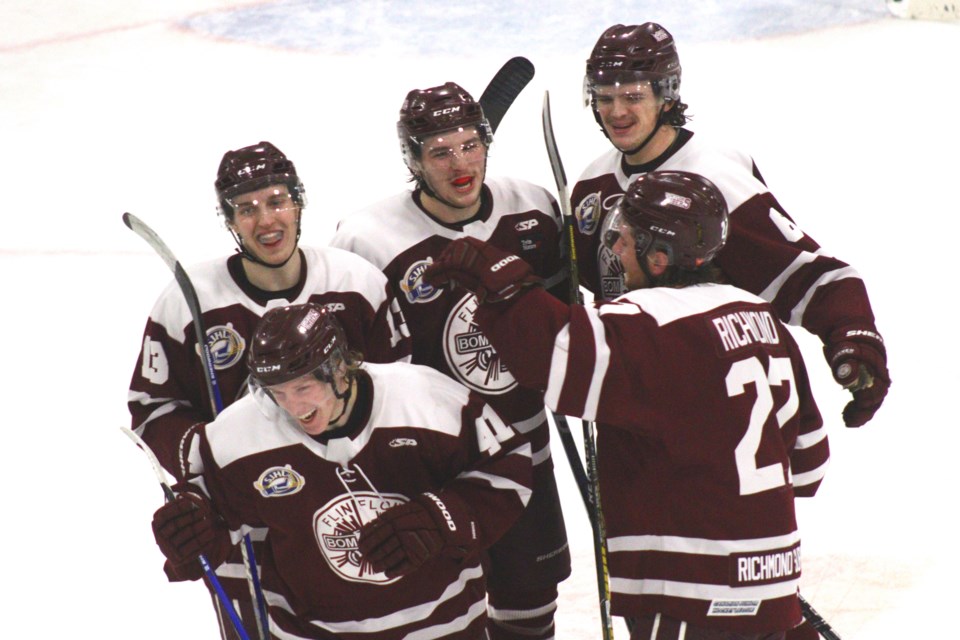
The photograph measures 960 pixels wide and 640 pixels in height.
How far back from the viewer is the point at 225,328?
103 inches

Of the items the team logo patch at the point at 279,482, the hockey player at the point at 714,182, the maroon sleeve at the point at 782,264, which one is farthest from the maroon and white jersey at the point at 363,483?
the maroon sleeve at the point at 782,264

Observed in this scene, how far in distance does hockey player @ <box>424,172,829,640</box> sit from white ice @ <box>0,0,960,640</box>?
1.17 meters

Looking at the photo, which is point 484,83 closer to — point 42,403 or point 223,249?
point 223,249

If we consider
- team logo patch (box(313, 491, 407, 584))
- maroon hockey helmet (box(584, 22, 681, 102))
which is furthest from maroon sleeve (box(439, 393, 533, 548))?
maroon hockey helmet (box(584, 22, 681, 102))

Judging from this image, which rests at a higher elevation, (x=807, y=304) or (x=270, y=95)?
(x=270, y=95)

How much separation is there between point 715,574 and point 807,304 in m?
0.72

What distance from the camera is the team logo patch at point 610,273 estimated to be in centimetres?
280

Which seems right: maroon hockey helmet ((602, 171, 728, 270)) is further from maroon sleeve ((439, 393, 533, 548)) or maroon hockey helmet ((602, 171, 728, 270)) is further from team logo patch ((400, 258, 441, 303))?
team logo patch ((400, 258, 441, 303))

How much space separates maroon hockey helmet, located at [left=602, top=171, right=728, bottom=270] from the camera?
2.20m

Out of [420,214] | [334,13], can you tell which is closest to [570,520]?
[420,214]

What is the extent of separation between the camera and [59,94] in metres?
8.17

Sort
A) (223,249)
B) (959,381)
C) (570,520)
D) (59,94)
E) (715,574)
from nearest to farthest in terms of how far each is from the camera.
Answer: (715,574) < (570,520) < (959,381) < (223,249) < (59,94)

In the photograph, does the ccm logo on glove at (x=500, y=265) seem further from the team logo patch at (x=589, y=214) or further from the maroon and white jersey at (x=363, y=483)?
the team logo patch at (x=589, y=214)

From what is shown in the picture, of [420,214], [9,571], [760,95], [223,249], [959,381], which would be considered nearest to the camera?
[420,214]
